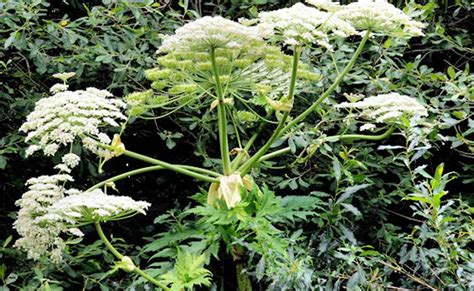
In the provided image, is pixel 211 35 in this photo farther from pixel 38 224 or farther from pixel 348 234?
pixel 348 234

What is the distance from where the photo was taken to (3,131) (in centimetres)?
224

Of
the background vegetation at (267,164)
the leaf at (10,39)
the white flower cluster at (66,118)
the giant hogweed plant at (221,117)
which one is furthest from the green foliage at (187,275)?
the leaf at (10,39)

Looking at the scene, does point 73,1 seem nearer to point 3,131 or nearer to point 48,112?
point 3,131

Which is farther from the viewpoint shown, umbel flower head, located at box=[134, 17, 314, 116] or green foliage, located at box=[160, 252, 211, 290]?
green foliage, located at box=[160, 252, 211, 290]

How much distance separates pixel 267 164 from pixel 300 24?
755 millimetres

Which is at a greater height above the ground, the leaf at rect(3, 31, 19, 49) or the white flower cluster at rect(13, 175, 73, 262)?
the leaf at rect(3, 31, 19, 49)

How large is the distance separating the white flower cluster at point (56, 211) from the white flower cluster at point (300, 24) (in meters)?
0.54

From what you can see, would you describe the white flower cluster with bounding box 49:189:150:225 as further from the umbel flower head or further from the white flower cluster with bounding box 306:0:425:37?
the white flower cluster with bounding box 306:0:425:37

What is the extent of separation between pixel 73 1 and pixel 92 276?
3.84 ft

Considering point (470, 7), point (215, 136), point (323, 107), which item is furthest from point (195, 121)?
point (470, 7)

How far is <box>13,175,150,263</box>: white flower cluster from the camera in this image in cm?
139

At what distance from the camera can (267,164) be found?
207cm

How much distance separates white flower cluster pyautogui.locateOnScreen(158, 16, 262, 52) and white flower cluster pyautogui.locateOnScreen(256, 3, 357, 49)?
50mm

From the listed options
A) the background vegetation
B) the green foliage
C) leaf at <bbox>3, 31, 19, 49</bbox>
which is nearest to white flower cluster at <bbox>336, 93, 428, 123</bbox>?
the background vegetation
